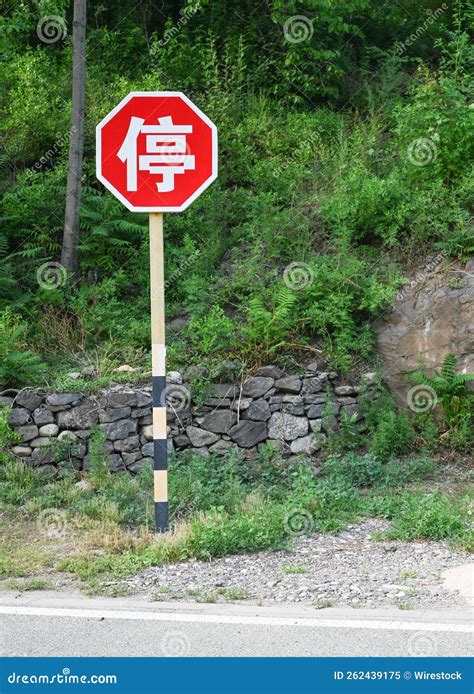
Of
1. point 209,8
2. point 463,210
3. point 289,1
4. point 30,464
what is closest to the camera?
point 30,464

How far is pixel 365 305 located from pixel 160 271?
3.22 metres

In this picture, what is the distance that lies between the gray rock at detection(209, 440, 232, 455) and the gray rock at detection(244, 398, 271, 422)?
0.38m

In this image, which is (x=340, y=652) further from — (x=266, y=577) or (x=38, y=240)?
(x=38, y=240)

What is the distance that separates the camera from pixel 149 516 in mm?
7824

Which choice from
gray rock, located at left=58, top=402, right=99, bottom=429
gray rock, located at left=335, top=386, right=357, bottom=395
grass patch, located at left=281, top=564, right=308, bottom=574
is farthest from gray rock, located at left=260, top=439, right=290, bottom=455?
grass patch, located at left=281, top=564, right=308, bottom=574

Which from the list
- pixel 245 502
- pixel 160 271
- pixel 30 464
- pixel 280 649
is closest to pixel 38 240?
pixel 30 464

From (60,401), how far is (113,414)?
0.61m

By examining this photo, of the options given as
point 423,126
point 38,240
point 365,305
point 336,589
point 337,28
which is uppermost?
point 337,28

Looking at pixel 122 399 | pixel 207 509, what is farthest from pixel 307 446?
pixel 122 399

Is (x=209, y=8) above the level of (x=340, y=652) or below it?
above

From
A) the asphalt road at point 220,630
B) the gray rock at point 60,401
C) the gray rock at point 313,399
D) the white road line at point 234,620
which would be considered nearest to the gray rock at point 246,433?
the gray rock at point 313,399

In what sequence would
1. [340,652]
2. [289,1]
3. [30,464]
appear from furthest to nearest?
[289,1] < [30,464] < [340,652]

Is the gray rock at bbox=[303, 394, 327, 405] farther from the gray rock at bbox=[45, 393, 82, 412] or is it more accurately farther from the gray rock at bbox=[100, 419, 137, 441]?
the gray rock at bbox=[45, 393, 82, 412]

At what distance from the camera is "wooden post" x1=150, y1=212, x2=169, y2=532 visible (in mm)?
7293
